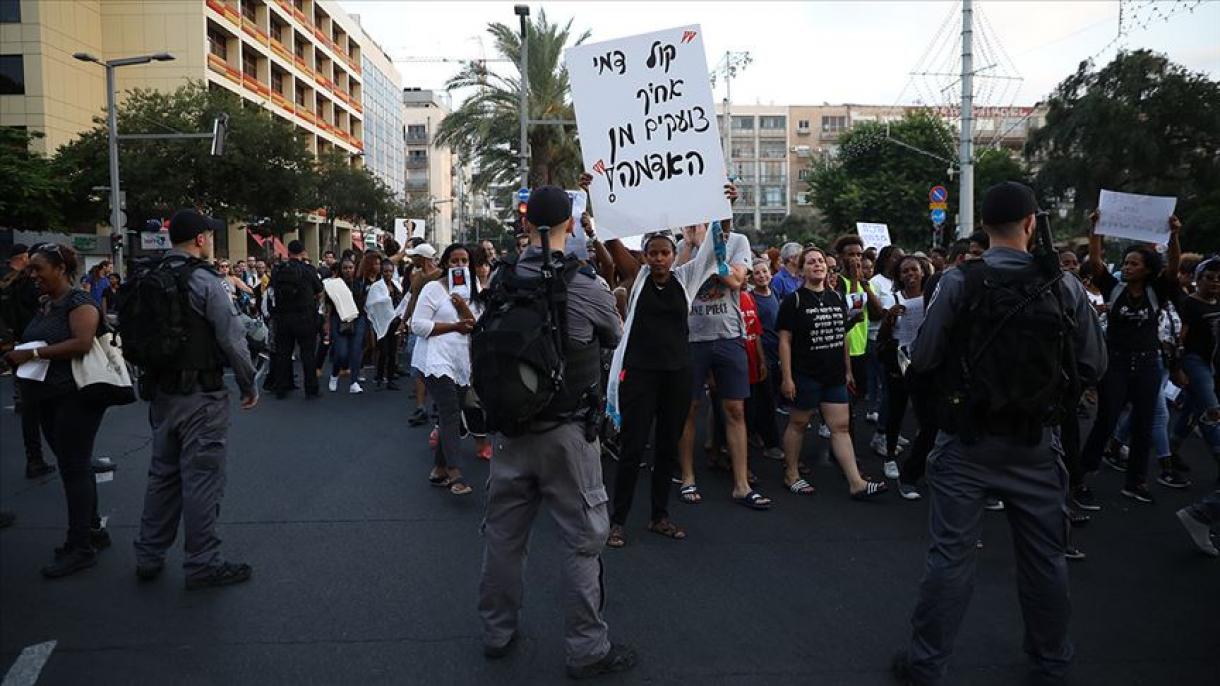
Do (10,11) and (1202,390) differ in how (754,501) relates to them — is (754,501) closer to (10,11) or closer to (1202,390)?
(1202,390)

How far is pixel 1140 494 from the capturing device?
6.45m

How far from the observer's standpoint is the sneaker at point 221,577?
4781 millimetres

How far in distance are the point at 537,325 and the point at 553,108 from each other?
26821 mm

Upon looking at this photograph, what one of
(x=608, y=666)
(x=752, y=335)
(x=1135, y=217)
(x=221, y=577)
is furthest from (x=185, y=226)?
(x=1135, y=217)

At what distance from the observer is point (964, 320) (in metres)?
3.63

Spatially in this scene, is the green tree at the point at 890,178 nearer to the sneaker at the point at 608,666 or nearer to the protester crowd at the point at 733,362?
the protester crowd at the point at 733,362

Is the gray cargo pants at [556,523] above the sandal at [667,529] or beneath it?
above

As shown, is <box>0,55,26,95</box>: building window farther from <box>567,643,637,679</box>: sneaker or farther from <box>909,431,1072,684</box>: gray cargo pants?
<box>909,431,1072,684</box>: gray cargo pants

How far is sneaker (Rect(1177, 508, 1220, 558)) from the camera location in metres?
5.17

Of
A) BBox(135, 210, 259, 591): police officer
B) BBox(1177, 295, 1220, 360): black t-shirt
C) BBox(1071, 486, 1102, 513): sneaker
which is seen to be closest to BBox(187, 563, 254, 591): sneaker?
BBox(135, 210, 259, 591): police officer

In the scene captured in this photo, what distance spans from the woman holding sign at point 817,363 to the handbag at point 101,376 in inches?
167

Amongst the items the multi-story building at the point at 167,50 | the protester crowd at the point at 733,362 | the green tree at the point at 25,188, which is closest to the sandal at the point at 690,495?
the protester crowd at the point at 733,362

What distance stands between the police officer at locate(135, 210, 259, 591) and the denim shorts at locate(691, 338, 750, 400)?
2997mm

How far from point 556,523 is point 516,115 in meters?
27.2
